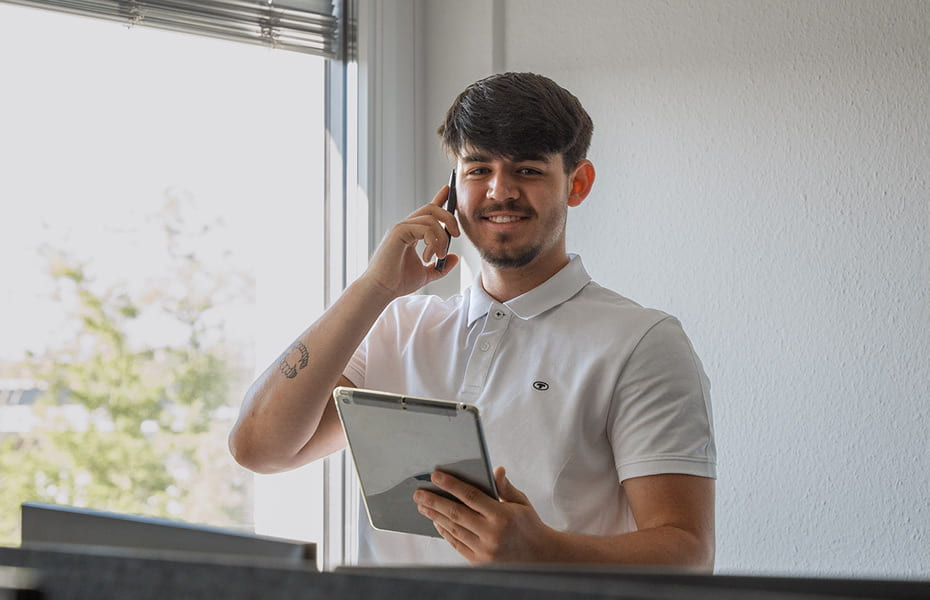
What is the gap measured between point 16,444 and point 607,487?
1.30 m

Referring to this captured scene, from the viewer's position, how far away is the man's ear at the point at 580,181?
1742mm

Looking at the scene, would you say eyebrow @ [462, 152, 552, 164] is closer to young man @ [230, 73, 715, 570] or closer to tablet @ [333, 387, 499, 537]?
young man @ [230, 73, 715, 570]

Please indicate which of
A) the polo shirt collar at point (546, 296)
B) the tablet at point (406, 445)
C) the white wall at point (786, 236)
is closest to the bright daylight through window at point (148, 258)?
the white wall at point (786, 236)

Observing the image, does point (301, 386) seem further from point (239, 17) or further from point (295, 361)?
point (239, 17)

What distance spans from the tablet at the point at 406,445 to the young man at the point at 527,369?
0.13ft

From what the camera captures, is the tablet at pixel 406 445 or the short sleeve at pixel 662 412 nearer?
the tablet at pixel 406 445

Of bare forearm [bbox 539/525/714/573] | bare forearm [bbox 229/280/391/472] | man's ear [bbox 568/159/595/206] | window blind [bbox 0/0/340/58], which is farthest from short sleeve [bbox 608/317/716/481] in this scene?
window blind [bbox 0/0/340/58]

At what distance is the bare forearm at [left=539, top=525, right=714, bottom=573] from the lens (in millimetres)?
1325

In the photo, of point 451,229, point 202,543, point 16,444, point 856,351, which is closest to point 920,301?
point 856,351

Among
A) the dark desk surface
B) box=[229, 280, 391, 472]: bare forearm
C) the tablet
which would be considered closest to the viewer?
the dark desk surface

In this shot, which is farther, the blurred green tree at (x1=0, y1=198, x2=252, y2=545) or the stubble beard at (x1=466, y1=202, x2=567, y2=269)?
the blurred green tree at (x1=0, y1=198, x2=252, y2=545)

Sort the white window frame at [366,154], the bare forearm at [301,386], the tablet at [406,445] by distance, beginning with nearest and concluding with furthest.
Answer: the tablet at [406,445] < the bare forearm at [301,386] < the white window frame at [366,154]

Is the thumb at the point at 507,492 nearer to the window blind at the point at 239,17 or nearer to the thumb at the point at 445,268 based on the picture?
the thumb at the point at 445,268

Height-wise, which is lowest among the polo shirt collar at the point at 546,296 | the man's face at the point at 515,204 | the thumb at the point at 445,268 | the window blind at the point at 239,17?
the polo shirt collar at the point at 546,296
